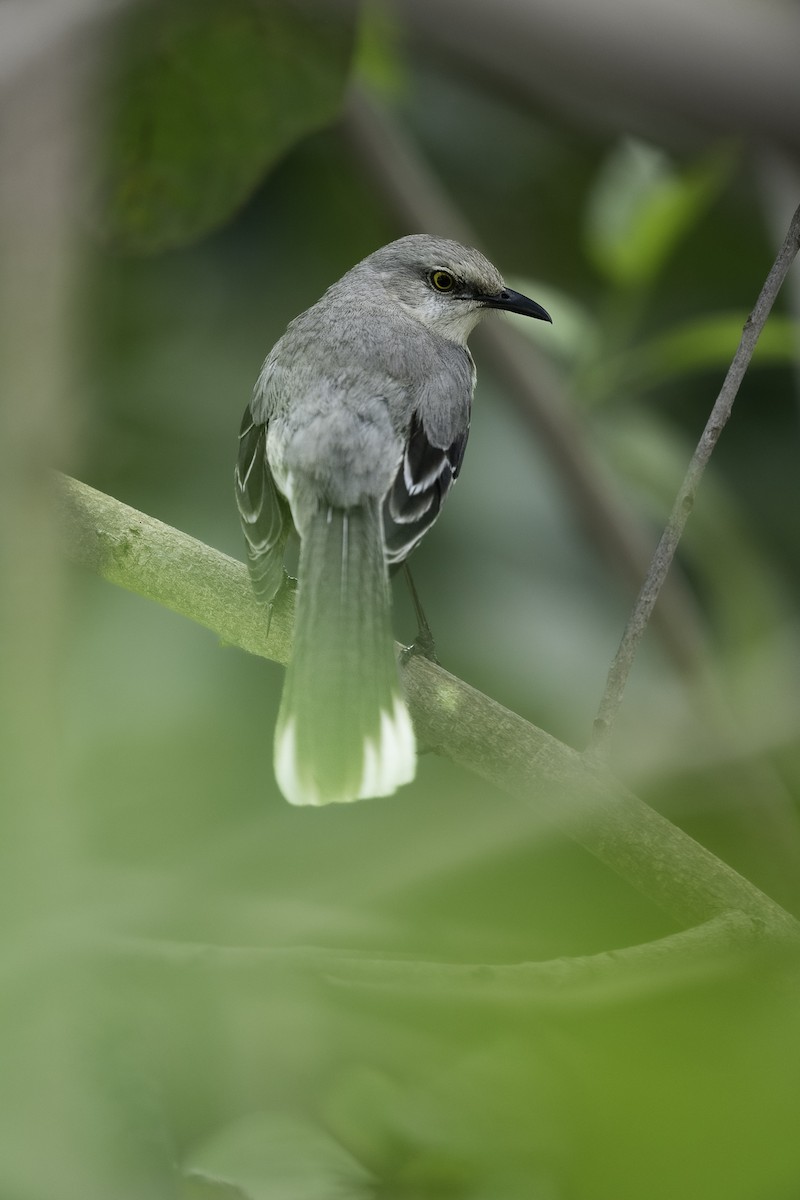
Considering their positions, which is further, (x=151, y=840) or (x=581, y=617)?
(x=581, y=617)

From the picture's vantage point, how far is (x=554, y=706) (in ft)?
11.7

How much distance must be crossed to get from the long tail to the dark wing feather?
4 cm

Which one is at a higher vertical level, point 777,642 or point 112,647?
point 777,642

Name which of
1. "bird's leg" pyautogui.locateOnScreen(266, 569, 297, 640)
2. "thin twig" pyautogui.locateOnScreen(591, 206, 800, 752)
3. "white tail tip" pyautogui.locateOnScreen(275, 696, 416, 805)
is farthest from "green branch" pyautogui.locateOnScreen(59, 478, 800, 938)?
"thin twig" pyautogui.locateOnScreen(591, 206, 800, 752)

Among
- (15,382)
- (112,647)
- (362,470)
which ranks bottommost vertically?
(15,382)

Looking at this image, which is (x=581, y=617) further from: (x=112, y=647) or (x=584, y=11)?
(x=584, y=11)

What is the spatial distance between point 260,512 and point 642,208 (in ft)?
6.15

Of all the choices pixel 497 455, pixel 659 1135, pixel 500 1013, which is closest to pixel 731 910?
pixel 500 1013

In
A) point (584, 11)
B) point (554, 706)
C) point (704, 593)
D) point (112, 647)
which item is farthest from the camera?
point (704, 593)

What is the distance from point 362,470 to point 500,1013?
194 centimetres

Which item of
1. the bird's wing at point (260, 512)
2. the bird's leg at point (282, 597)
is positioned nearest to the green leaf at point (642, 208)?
the bird's wing at point (260, 512)

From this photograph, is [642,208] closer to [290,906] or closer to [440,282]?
[440,282]

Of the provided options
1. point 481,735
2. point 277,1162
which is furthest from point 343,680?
point 277,1162

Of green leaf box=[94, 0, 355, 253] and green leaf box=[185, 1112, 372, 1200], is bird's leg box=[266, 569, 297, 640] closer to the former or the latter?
green leaf box=[94, 0, 355, 253]
